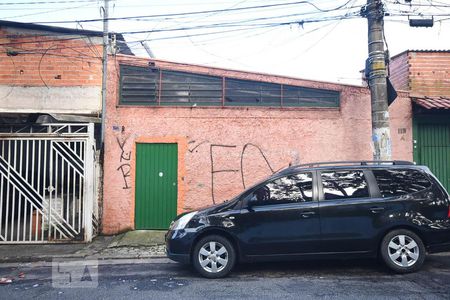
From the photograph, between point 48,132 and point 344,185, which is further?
point 48,132

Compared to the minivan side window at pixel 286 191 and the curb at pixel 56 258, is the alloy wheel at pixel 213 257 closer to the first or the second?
the minivan side window at pixel 286 191

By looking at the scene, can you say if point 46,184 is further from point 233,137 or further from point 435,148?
point 435,148

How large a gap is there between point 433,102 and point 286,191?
5838 millimetres

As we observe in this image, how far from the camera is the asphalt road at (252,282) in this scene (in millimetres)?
5004

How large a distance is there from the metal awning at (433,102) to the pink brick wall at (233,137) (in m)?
0.33

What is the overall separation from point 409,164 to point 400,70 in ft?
18.6

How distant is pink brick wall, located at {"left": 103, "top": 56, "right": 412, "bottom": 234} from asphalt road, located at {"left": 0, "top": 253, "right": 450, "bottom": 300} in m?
3.16

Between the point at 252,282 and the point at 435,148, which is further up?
the point at 435,148

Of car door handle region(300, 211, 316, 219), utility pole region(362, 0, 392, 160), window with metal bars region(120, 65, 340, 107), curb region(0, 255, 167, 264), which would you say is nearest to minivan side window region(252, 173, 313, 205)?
car door handle region(300, 211, 316, 219)

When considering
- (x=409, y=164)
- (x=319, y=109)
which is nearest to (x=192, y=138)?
(x=319, y=109)

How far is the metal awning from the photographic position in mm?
9191

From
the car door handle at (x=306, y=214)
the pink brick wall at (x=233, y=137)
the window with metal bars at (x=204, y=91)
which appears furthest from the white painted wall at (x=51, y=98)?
the car door handle at (x=306, y=214)

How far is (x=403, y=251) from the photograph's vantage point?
577 centimetres

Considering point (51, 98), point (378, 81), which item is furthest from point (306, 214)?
point (51, 98)
